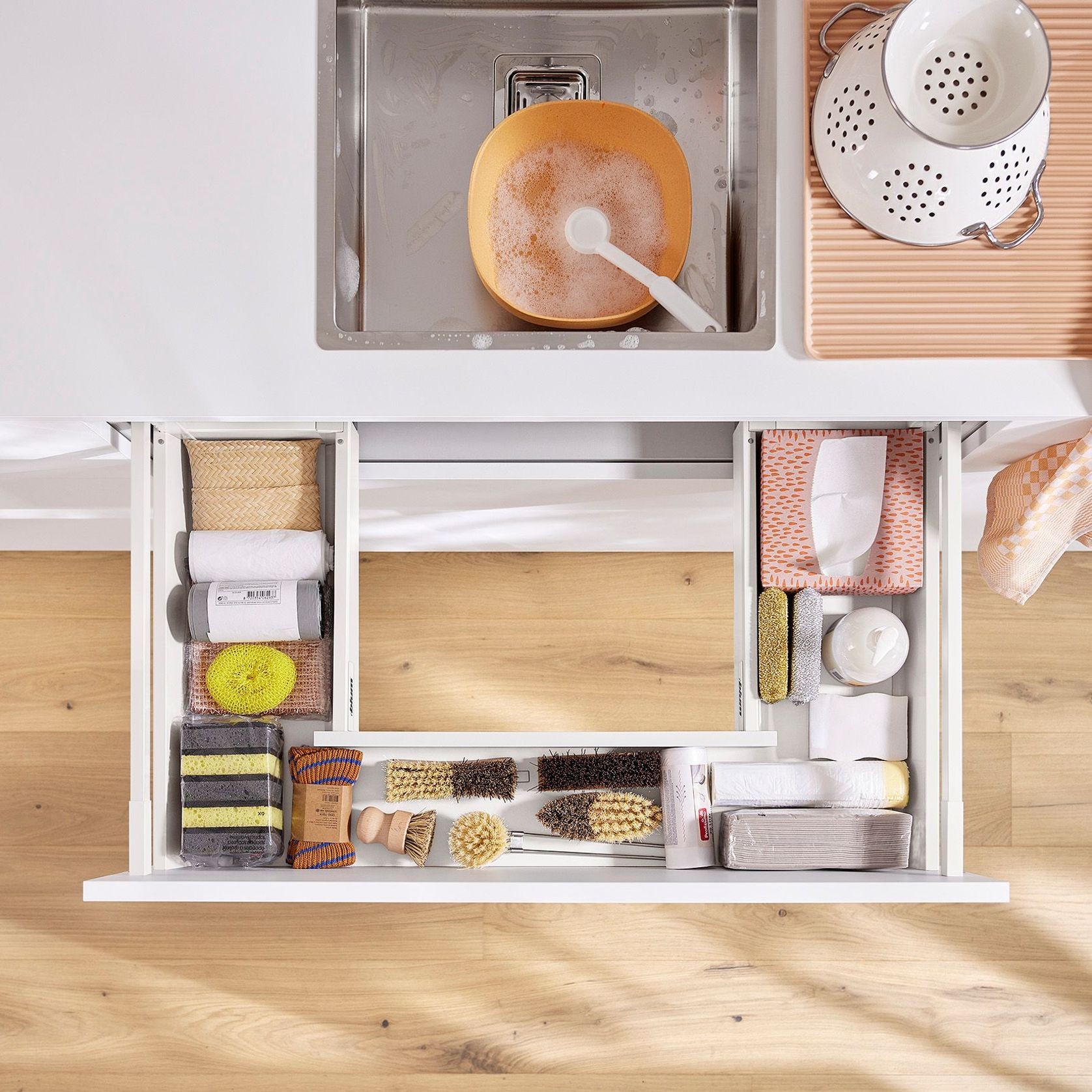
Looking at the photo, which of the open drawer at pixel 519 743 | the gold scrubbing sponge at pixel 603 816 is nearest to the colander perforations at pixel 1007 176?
the open drawer at pixel 519 743

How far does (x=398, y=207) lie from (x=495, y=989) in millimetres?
1373

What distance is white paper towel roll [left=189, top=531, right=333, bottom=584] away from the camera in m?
0.96

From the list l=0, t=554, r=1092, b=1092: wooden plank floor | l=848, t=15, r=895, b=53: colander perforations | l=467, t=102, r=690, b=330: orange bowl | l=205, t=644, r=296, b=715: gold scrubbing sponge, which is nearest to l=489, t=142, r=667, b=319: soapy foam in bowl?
l=467, t=102, r=690, b=330: orange bowl

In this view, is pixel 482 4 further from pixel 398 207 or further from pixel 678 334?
pixel 678 334

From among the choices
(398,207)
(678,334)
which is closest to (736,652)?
(678,334)

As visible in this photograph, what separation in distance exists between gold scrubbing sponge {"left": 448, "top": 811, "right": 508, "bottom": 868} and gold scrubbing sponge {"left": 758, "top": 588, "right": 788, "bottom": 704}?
1.08 ft

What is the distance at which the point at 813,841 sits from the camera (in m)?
0.93

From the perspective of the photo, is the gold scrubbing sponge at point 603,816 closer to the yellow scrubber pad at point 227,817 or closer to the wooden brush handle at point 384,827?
the wooden brush handle at point 384,827

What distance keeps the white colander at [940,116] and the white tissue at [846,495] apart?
0.23 metres

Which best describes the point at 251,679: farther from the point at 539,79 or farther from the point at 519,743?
the point at 539,79

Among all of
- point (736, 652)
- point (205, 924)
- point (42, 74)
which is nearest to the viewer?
point (42, 74)

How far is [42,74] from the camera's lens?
86 centimetres

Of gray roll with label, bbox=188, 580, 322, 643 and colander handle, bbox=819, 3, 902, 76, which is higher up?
colander handle, bbox=819, 3, 902, 76

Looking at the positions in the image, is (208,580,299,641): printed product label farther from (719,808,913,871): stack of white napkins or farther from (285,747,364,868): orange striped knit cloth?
(719,808,913,871): stack of white napkins
